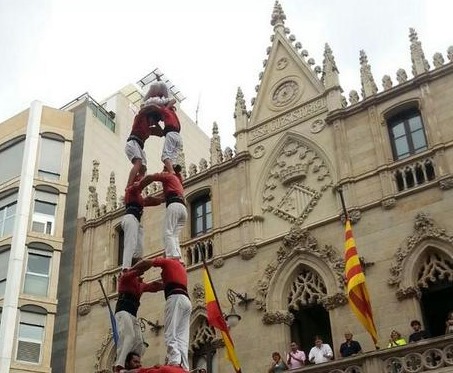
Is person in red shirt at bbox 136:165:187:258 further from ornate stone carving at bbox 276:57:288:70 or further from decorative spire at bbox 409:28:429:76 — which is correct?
ornate stone carving at bbox 276:57:288:70

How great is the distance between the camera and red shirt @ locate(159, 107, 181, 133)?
1191 cm

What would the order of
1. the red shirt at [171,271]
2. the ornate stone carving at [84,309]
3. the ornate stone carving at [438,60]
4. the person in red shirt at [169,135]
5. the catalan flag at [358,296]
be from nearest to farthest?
1. the red shirt at [171,271]
2. the person in red shirt at [169,135]
3. the catalan flag at [358,296]
4. the ornate stone carving at [438,60]
5. the ornate stone carving at [84,309]

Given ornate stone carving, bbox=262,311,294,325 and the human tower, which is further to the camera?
ornate stone carving, bbox=262,311,294,325

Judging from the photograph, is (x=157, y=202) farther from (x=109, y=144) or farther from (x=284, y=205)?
(x=109, y=144)

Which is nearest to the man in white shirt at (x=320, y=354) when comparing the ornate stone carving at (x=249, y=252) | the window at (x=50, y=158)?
the ornate stone carving at (x=249, y=252)

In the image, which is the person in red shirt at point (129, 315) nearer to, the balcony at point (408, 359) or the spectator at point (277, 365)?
the balcony at point (408, 359)

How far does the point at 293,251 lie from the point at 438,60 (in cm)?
713

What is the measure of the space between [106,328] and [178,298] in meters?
15.3

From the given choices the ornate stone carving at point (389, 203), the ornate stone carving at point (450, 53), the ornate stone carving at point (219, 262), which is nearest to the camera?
the ornate stone carving at point (389, 203)

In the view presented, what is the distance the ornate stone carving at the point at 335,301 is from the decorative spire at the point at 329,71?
7.13 meters

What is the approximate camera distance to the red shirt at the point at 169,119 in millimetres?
11914

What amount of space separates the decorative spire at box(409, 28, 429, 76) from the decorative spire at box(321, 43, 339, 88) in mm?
2562

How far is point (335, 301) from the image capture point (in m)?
19.5

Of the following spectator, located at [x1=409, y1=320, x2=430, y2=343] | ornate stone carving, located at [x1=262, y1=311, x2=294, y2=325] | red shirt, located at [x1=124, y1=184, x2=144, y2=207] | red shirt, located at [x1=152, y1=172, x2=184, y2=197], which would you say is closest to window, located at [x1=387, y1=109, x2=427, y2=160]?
ornate stone carving, located at [x1=262, y1=311, x2=294, y2=325]
